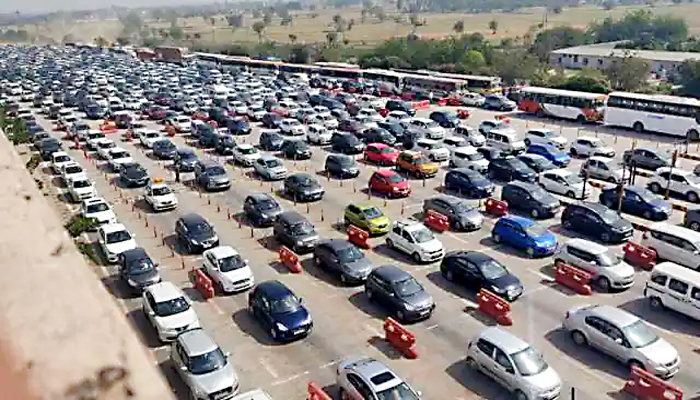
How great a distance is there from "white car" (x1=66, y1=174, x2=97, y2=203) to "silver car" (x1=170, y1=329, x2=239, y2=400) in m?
15.7

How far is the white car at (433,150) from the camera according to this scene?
3569 cm

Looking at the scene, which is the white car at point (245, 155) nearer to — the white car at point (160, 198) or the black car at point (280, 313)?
the white car at point (160, 198)

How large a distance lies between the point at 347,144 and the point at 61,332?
35979 mm

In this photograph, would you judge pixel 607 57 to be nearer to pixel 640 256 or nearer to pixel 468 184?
pixel 468 184

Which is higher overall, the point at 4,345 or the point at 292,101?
the point at 4,345

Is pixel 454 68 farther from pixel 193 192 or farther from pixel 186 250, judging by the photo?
pixel 186 250

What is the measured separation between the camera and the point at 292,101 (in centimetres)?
5653

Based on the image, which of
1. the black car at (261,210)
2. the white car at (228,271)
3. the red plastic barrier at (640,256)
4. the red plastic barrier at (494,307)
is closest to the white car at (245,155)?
the black car at (261,210)

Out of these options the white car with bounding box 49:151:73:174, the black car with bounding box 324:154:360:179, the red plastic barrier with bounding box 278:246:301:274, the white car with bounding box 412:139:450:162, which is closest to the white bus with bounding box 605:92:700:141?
the white car with bounding box 412:139:450:162

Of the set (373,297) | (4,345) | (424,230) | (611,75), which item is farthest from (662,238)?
(611,75)

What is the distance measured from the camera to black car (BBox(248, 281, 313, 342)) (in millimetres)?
16625

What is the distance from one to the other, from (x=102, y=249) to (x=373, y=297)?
996cm

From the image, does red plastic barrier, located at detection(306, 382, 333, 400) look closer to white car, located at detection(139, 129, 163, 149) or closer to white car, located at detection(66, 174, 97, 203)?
white car, located at detection(66, 174, 97, 203)

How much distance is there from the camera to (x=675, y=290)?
17609mm
